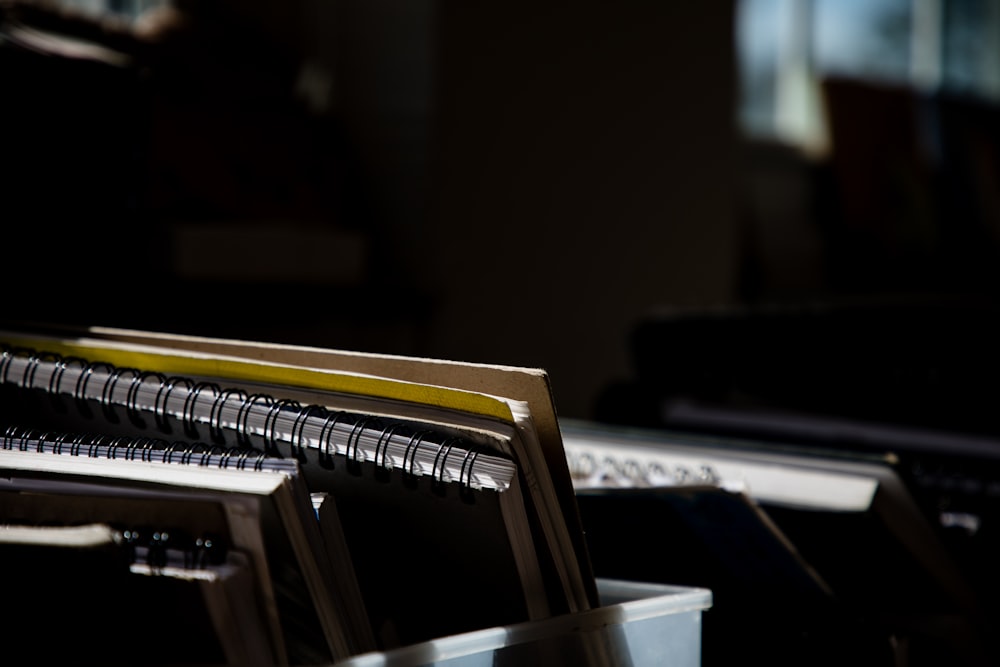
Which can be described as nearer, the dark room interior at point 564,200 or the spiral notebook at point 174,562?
the spiral notebook at point 174,562

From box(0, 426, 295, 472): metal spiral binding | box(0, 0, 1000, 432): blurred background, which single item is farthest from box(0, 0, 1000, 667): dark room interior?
box(0, 426, 295, 472): metal spiral binding

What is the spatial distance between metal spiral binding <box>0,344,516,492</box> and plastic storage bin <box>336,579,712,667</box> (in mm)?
46

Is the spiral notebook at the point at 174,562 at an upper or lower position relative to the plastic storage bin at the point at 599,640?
upper

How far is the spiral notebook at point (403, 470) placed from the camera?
1.10 feet

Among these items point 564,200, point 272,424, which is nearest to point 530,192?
point 564,200

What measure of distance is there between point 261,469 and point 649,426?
0.62 meters

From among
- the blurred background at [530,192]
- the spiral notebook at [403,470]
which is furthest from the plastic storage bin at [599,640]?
the blurred background at [530,192]

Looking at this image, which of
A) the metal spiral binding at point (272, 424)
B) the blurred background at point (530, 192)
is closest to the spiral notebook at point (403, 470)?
the metal spiral binding at point (272, 424)

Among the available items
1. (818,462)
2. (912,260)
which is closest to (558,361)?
(912,260)

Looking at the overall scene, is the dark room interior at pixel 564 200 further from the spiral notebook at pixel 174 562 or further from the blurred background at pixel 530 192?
the spiral notebook at pixel 174 562

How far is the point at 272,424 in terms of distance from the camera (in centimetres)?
36

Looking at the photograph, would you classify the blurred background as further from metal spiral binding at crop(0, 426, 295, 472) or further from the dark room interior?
metal spiral binding at crop(0, 426, 295, 472)

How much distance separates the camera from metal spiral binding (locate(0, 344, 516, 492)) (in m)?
0.33

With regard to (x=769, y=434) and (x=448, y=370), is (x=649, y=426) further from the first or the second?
(x=448, y=370)
